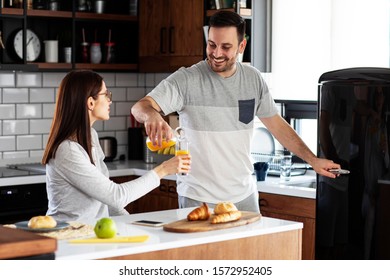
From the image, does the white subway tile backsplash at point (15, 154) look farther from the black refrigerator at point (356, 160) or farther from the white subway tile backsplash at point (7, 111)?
the black refrigerator at point (356, 160)

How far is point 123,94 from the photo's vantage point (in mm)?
6297

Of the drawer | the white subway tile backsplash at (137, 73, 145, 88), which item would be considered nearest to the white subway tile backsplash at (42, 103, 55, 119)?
the white subway tile backsplash at (137, 73, 145, 88)

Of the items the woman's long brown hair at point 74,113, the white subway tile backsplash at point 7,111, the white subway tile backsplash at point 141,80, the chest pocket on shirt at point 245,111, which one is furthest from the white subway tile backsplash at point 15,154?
the chest pocket on shirt at point 245,111

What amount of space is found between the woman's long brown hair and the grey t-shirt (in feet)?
1.28

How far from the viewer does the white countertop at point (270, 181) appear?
472 cm

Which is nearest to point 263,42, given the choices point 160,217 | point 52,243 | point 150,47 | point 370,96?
point 150,47

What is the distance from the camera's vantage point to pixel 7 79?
5.64m

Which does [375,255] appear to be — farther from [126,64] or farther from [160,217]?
[126,64]

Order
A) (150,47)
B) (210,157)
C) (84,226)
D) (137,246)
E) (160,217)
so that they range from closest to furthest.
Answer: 1. (137,246)
2. (84,226)
3. (160,217)
4. (210,157)
5. (150,47)

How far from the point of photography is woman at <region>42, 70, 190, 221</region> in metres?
3.55

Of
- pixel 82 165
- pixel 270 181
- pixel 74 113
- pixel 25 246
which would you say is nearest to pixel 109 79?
pixel 270 181

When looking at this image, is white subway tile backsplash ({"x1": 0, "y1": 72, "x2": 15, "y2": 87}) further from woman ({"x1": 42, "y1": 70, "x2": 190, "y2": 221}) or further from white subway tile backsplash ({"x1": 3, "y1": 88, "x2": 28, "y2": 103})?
woman ({"x1": 42, "y1": 70, "x2": 190, "y2": 221})

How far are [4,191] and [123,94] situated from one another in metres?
1.55

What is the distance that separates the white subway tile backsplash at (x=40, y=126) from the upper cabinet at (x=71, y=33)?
1.36ft
